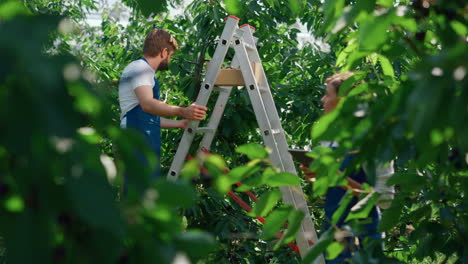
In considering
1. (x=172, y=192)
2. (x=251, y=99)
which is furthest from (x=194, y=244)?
(x=251, y=99)

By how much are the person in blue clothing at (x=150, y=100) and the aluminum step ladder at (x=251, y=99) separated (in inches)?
7.2

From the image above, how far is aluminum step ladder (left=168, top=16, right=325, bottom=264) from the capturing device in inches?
145

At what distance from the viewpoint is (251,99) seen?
3.82m

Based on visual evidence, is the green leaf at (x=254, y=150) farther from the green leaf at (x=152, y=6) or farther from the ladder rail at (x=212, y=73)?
the ladder rail at (x=212, y=73)

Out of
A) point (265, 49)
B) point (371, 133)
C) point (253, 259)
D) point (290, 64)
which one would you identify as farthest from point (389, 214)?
point (290, 64)

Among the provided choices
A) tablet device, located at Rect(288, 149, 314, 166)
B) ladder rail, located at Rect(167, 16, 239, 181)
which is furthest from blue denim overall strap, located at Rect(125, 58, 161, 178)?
tablet device, located at Rect(288, 149, 314, 166)

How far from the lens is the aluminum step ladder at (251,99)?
3684 millimetres

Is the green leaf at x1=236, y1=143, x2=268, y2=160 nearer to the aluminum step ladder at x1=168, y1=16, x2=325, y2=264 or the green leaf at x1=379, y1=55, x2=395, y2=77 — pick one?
the green leaf at x1=379, y1=55, x2=395, y2=77

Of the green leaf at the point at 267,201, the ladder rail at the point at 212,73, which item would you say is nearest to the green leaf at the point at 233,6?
the green leaf at the point at 267,201

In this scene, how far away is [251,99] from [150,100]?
61 cm

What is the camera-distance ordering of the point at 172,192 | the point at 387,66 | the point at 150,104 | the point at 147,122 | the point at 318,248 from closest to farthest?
the point at 172,192, the point at 318,248, the point at 387,66, the point at 150,104, the point at 147,122

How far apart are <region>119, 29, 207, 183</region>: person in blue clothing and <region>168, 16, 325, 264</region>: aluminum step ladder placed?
0.18 meters

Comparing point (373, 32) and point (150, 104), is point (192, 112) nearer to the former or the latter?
point (150, 104)

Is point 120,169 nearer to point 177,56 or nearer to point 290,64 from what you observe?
point 177,56
